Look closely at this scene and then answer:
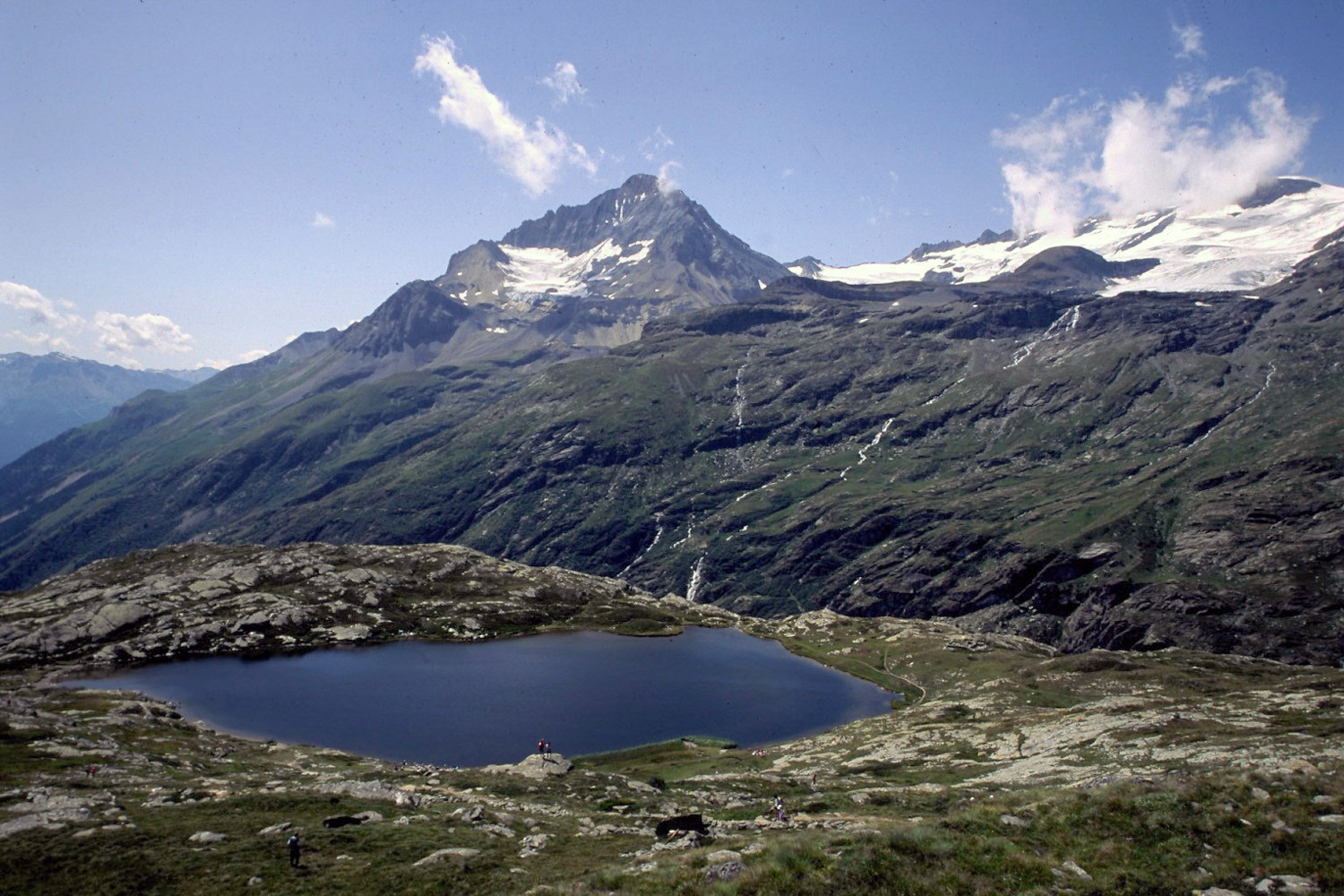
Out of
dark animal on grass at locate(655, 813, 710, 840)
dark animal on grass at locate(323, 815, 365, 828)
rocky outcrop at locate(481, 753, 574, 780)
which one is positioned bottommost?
rocky outcrop at locate(481, 753, 574, 780)

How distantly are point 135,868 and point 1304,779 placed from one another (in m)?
47.2

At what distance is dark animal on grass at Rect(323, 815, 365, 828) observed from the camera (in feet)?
130

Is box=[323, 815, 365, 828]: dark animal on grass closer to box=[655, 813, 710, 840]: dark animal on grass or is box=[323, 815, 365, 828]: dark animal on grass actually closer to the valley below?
the valley below

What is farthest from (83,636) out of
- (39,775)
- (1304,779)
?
(1304,779)

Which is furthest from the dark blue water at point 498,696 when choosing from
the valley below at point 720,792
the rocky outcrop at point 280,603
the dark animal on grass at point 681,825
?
the dark animal on grass at point 681,825

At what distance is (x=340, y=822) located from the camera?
131 feet

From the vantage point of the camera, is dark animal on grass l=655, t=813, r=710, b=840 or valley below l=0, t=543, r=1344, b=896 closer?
valley below l=0, t=543, r=1344, b=896

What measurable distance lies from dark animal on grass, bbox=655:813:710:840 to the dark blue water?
53.6 m

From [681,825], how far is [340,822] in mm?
17983

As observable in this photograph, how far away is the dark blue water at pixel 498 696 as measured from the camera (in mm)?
94312

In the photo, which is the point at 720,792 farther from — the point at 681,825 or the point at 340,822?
the point at 340,822

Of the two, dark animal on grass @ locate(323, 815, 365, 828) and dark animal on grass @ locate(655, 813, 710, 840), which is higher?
dark animal on grass @ locate(655, 813, 710, 840)

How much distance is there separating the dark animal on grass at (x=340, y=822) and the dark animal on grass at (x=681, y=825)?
53.1ft

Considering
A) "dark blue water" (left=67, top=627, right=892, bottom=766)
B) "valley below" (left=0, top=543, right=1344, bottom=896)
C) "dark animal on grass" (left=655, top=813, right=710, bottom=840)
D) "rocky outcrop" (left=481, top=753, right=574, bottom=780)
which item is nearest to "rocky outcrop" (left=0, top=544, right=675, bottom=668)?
"valley below" (left=0, top=543, right=1344, bottom=896)
